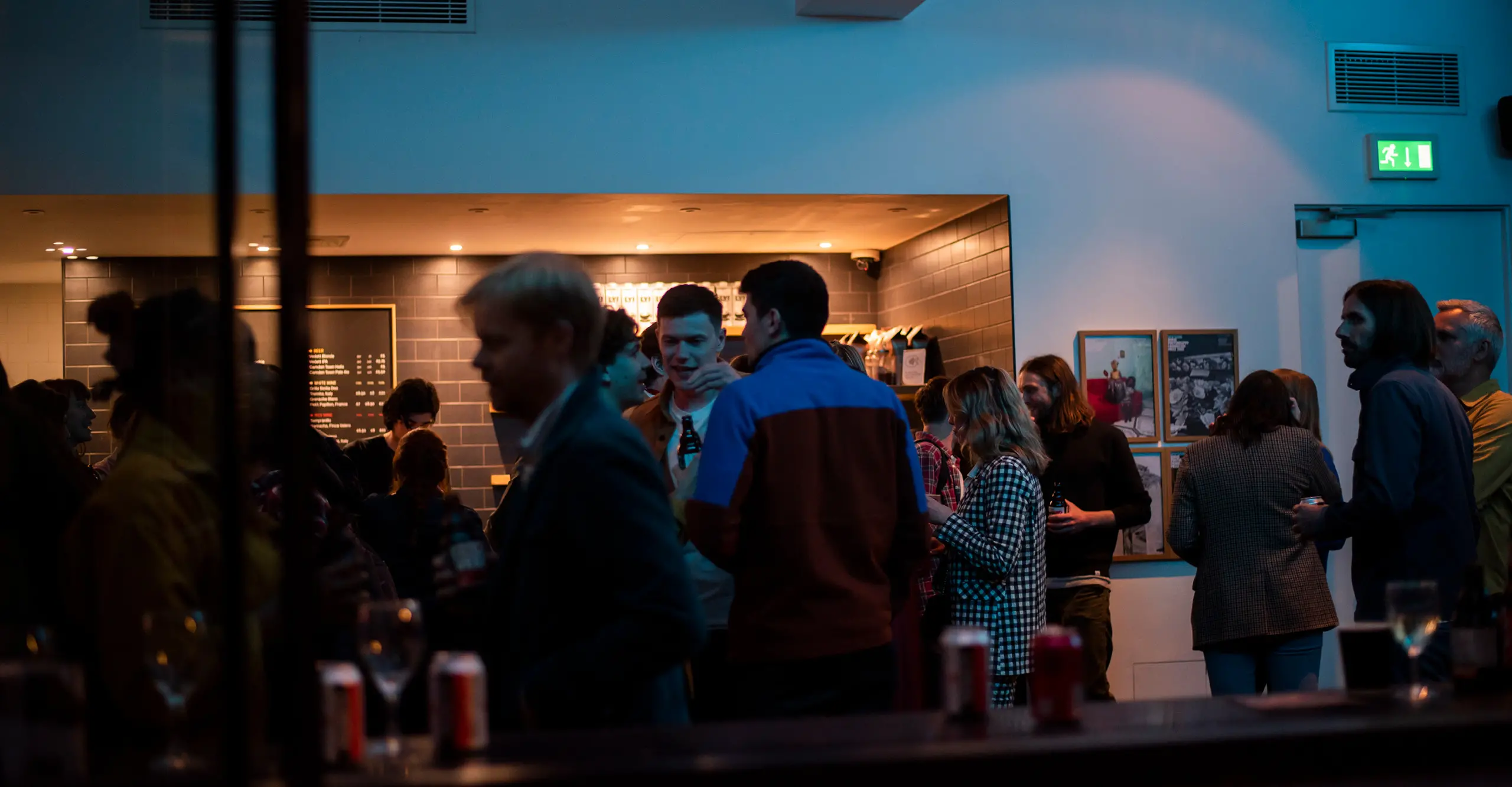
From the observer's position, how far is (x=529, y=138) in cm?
578

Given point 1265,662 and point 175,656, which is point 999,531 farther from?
point 175,656

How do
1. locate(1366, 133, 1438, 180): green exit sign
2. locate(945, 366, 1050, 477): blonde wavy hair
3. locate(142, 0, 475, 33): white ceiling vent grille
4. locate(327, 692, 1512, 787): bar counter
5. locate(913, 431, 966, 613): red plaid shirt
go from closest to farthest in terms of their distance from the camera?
locate(327, 692, 1512, 787): bar counter < locate(945, 366, 1050, 477): blonde wavy hair < locate(913, 431, 966, 613): red plaid shirt < locate(142, 0, 475, 33): white ceiling vent grille < locate(1366, 133, 1438, 180): green exit sign

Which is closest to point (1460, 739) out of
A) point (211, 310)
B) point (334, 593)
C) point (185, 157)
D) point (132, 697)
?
point (334, 593)

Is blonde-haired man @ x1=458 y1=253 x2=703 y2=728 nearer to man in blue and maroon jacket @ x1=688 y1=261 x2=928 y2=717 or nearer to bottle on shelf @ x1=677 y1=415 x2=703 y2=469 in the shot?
man in blue and maroon jacket @ x1=688 y1=261 x2=928 y2=717

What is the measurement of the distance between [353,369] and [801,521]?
17.3ft

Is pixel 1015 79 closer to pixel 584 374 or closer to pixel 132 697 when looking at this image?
pixel 584 374

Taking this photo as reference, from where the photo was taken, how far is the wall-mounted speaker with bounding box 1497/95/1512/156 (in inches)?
254

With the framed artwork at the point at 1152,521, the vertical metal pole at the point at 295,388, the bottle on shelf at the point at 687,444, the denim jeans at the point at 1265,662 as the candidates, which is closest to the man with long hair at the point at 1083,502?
the denim jeans at the point at 1265,662

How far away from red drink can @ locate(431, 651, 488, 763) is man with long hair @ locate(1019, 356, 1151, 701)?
3.18 m

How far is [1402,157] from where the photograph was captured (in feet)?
21.1

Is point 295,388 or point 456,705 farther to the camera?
point 456,705

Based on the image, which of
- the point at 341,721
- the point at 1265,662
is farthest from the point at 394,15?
the point at 341,721

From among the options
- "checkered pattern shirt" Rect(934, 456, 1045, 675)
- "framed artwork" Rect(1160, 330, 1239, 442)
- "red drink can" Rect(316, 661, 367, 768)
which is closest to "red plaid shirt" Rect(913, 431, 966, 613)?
"checkered pattern shirt" Rect(934, 456, 1045, 675)

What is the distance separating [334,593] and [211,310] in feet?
1.64
